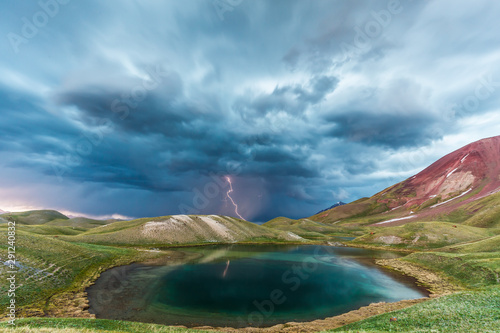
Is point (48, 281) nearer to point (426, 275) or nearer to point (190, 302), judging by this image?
point (190, 302)

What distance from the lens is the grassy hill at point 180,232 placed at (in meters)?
107

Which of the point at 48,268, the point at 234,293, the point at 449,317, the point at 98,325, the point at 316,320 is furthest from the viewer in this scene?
the point at 48,268

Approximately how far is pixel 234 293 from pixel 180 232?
94647 mm

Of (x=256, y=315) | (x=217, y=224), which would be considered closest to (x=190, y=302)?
(x=256, y=315)

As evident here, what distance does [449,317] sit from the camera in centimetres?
2256

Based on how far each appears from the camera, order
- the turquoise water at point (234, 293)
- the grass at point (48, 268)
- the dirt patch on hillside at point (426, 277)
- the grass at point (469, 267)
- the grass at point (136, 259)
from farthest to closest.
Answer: the dirt patch on hillside at point (426, 277) → the grass at point (469, 267) → the grass at point (48, 268) → the turquoise water at point (234, 293) → the grass at point (136, 259)

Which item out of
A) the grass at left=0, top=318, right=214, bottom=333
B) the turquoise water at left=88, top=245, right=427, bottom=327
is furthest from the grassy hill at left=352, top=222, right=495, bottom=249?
the grass at left=0, top=318, right=214, bottom=333

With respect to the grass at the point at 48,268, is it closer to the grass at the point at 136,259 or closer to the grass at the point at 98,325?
the grass at the point at 136,259

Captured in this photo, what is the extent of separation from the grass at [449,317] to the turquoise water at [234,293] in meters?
11.6

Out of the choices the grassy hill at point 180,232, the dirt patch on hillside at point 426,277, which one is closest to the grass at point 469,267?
the dirt patch on hillside at point 426,277

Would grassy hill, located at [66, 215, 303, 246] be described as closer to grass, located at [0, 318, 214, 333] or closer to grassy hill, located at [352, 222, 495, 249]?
grassy hill, located at [352, 222, 495, 249]

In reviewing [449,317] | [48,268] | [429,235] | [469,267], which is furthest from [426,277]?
[48,268]

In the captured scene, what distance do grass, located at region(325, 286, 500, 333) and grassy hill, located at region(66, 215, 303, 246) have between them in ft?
361

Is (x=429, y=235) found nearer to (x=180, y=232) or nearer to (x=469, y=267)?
(x=469, y=267)
